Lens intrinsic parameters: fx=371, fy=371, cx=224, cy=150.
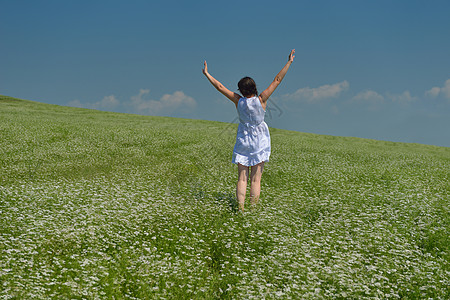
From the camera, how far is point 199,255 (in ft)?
28.1

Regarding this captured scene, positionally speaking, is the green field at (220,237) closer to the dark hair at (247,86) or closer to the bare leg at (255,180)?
the bare leg at (255,180)

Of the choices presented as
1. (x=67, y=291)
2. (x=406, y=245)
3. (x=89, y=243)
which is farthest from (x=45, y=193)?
(x=406, y=245)

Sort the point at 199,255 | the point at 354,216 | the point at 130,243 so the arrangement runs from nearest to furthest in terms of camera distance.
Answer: the point at 199,255 → the point at 130,243 → the point at 354,216

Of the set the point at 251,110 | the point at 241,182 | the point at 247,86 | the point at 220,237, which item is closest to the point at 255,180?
the point at 241,182

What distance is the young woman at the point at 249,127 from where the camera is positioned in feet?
34.8

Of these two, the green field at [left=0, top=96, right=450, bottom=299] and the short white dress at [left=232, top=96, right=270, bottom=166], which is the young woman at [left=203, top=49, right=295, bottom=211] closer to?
the short white dress at [left=232, top=96, right=270, bottom=166]

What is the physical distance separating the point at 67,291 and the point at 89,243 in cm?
207

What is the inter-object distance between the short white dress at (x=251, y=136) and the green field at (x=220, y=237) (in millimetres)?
1635

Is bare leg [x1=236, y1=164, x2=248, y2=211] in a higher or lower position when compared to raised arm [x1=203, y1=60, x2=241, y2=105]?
lower

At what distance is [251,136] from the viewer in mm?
10828

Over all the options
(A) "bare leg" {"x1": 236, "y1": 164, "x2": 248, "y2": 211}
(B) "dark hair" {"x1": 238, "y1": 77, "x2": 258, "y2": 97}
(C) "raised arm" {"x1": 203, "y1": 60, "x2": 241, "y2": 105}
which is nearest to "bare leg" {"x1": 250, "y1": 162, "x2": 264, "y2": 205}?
(A) "bare leg" {"x1": 236, "y1": 164, "x2": 248, "y2": 211}

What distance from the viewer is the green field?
24.1 ft

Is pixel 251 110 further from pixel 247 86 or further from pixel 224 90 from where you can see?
pixel 224 90

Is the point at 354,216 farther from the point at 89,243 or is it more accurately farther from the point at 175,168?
the point at 175,168
